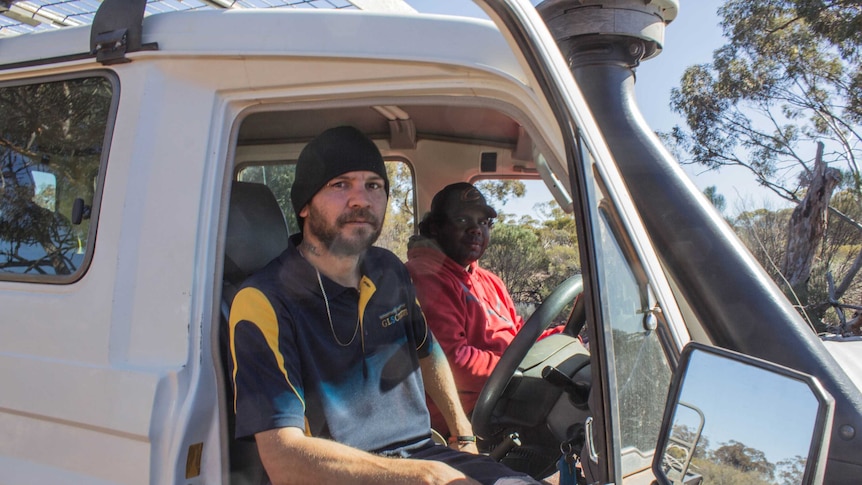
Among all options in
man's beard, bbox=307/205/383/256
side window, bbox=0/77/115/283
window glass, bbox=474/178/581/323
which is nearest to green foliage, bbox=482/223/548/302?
window glass, bbox=474/178/581/323

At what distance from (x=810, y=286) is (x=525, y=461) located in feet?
13.1

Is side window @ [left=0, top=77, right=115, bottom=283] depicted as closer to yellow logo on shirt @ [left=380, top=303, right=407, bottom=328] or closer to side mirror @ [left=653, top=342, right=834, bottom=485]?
yellow logo on shirt @ [left=380, top=303, right=407, bottom=328]

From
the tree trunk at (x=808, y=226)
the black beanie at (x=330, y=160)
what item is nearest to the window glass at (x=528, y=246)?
the black beanie at (x=330, y=160)

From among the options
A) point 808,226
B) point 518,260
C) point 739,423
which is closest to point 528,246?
point 518,260

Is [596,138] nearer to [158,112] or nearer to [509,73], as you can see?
[509,73]

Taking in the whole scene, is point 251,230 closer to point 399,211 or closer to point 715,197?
point 399,211

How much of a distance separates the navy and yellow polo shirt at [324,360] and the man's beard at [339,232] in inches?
3.6

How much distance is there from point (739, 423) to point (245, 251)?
1.55m

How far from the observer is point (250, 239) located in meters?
2.19

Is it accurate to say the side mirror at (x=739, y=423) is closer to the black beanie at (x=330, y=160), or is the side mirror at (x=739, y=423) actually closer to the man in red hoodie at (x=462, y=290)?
the black beanie at (x=330, y=160)

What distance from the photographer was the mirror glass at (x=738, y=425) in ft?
3.36

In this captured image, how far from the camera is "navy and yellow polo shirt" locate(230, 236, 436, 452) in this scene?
1.70 metres

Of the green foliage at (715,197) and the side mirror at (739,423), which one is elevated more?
the green foliage at (715,197)

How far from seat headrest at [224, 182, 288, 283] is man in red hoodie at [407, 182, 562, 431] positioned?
1.95 feet
